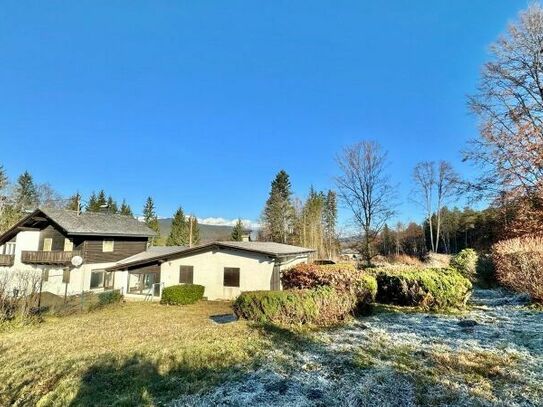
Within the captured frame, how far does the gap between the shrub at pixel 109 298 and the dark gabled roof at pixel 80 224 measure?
702cm

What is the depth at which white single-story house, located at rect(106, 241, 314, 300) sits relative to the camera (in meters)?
20.1

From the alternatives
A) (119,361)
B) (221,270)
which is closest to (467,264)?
(221,270)

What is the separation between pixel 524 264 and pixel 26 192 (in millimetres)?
56444

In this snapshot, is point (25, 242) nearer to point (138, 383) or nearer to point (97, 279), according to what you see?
point (97, 279)

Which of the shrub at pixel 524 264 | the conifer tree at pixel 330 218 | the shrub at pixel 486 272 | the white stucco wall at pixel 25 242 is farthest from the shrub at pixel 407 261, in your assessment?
the white stucco wall at pixel 25 242

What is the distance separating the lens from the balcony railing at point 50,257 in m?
24.6

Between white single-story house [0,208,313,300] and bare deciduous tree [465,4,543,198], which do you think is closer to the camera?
bare deciduous tree [465,4,543,198]

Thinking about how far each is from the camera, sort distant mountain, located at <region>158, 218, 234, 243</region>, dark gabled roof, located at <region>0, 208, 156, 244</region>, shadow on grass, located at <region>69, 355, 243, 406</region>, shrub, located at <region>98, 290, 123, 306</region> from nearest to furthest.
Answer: shadow on grass, located at <region>69, 355, 243, 406</region>
shrub, located at <region>98, 290, 123, 306</region>
dark gabled roof, located at <region>0, 208, 156, 244</region>
distant mountain, located at <region>158, 218, 234, 243</region>

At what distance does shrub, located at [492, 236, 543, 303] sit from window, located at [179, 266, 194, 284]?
16.8 metres

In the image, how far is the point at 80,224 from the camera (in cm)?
2581

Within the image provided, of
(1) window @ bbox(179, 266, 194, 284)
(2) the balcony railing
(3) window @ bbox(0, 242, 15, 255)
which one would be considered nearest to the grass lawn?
(1) window @ bbox(179, 266, 194, 284)

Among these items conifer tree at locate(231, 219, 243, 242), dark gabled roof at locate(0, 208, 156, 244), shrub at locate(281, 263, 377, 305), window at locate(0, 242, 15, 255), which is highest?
conifer tree at locate(231, 219, 243, 242)

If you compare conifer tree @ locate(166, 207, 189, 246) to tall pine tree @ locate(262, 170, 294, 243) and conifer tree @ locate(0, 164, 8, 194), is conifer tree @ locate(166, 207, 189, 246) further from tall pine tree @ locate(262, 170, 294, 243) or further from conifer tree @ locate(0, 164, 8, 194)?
conifer tree @ locate(0, 164, 8, 194)

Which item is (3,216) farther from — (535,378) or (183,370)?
(535,378)
